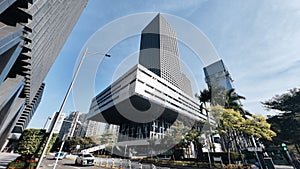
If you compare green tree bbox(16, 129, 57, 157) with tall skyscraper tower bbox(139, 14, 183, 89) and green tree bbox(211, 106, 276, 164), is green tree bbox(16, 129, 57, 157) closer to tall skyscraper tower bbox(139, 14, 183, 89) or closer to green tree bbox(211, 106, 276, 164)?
green tree bbox(211, 106, 276, 164)

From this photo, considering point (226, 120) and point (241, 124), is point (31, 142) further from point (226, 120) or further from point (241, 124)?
point (241, 124)

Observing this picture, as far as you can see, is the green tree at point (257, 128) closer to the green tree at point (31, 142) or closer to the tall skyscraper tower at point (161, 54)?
the green tree at point (31, 142)

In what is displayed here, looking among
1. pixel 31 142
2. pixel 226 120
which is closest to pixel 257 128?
pixel 226 120

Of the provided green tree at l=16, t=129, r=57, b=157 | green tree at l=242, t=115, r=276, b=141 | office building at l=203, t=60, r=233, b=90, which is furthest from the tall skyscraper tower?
green tree at l=16, t=129, r=57, b=157

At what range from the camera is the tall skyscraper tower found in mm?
63125

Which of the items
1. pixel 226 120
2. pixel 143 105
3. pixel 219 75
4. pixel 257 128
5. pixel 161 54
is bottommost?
pixel 257 128

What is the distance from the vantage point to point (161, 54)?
221ft

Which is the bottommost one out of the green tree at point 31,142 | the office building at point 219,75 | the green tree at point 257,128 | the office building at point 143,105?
the green tree at point 31,142

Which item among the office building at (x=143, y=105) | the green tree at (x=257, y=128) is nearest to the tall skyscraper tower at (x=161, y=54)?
the office building at (x=143, y=105)

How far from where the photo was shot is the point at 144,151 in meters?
42.1

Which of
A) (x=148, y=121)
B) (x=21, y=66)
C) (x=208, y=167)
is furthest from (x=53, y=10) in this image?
(x=148, y=121)

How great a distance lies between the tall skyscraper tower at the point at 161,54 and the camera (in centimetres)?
6312

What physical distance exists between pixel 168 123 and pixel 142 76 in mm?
23652

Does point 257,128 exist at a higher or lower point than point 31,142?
higher
